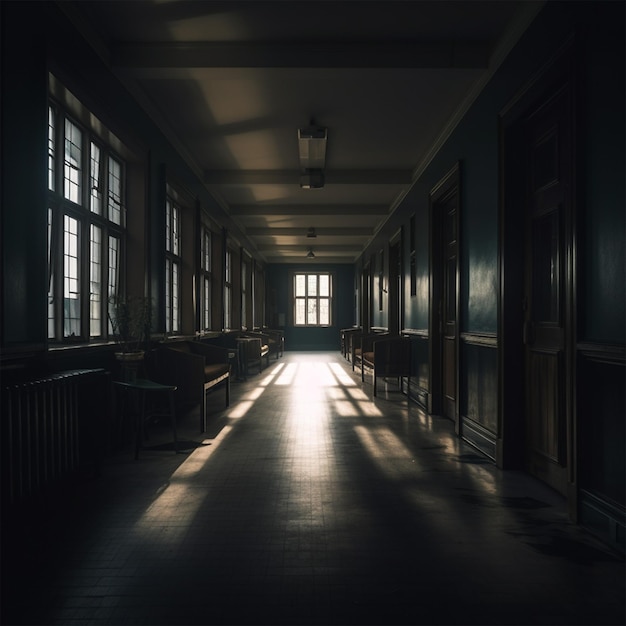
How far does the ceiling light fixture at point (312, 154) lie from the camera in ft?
18.8

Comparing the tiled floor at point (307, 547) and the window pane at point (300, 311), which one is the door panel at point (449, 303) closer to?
the tiled floor at point (307, 547)

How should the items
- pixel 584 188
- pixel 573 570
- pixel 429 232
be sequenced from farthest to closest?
pixel 429 232
pixel 584 188
pixel 573 570

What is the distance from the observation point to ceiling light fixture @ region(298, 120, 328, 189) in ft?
18.8

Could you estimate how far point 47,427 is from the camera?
289cm

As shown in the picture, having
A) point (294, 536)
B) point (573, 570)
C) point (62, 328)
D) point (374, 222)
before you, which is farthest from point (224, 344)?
point (573, 570)

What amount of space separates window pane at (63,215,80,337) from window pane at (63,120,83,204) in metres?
0.22

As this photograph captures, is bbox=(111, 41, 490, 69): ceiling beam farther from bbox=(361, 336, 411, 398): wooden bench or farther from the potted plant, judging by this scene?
bbox=(361, 336, 411, 398): wooden bench

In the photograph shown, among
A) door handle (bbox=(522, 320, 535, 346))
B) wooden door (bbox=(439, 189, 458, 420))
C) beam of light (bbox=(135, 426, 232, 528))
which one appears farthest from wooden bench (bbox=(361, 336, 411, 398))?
beam of light (bbox=(135, 426, 232, 528))

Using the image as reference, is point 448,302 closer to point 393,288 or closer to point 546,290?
point 546,290

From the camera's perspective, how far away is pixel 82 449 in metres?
3.51

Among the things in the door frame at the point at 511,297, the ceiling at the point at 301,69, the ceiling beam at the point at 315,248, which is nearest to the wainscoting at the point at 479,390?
the door frame at the point at 511,297

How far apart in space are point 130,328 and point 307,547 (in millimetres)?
2807

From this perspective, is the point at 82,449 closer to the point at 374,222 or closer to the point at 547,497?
the point at 547,497

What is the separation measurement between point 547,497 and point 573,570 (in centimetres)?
104
